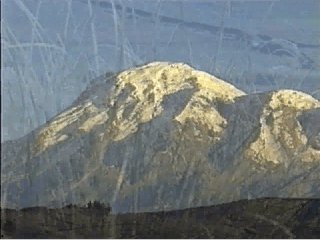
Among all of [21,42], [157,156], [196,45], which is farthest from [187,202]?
[21,42]

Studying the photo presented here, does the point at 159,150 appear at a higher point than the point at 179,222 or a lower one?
higher

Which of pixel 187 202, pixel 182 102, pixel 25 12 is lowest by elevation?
pixel 187 202

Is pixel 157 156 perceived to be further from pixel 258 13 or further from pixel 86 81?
pixel 258 13

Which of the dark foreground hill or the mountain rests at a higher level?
the mountain

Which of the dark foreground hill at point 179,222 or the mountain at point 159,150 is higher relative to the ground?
the mountain at point 159,150
